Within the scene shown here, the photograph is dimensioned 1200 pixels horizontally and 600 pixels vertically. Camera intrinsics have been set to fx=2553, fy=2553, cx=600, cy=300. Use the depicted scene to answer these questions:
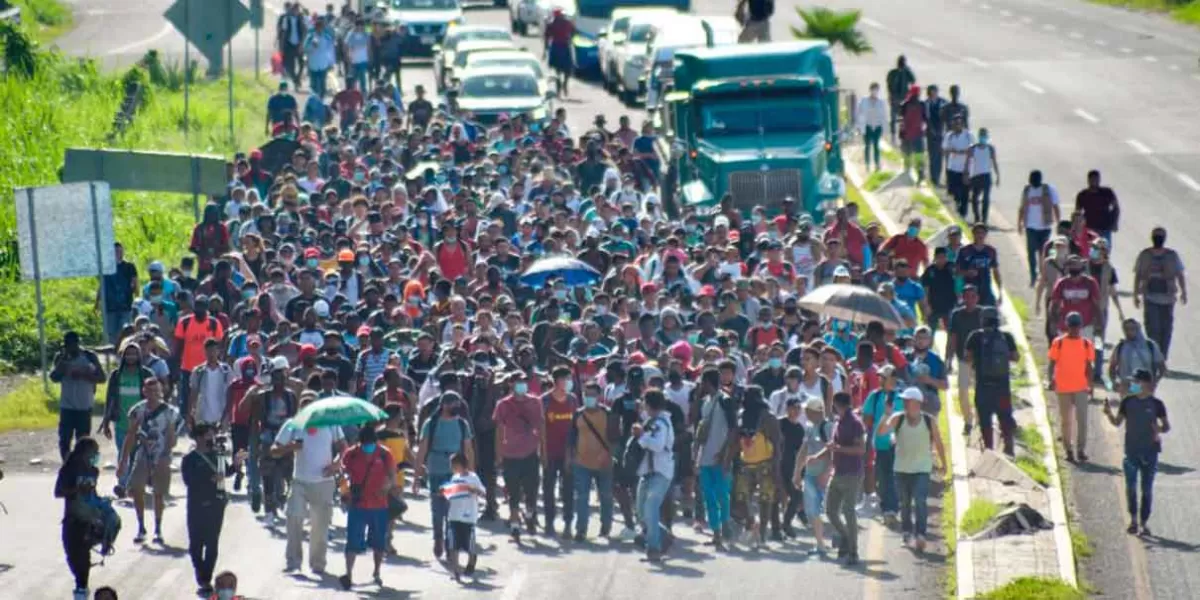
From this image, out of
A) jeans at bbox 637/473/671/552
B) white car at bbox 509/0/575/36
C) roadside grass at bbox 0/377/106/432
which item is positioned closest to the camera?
jeans at bbox 637/473/671/552

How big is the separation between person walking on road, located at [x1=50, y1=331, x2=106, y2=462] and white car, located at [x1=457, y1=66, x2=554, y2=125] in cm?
1890

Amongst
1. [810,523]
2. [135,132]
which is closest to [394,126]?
[135,132]

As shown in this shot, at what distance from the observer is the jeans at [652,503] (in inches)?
→ 853

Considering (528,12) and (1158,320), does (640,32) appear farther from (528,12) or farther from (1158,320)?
(1158,320)

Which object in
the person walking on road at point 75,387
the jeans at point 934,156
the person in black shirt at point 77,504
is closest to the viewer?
the person in black shirt at point 77,504

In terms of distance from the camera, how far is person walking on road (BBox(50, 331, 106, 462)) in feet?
79.3

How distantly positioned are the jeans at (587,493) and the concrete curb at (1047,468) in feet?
10.2

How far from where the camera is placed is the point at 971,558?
842 inches

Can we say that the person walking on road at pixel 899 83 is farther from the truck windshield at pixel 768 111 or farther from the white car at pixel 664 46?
the truck windshield at pixel 768 111

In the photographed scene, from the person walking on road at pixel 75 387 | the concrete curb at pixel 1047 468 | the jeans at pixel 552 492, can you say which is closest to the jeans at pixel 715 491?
the jeans at pixel 552 492

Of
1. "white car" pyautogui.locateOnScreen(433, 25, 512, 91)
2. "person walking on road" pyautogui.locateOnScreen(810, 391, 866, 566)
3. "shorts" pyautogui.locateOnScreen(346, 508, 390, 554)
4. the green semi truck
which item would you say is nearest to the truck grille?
the green semi truck

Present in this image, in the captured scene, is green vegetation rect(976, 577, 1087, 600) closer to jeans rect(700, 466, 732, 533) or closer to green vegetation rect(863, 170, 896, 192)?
jeans rect(700, 466, 732, 533)

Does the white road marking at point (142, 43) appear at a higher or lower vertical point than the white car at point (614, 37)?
lower

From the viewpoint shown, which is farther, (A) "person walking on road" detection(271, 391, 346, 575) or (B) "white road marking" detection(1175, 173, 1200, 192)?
(B) "white road marking" detection(1175, 173, 1200, 192)
